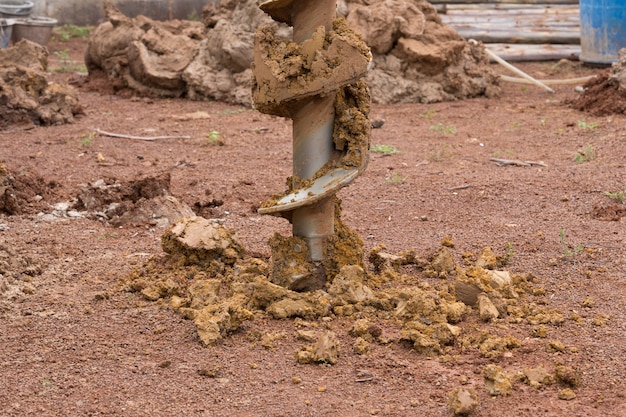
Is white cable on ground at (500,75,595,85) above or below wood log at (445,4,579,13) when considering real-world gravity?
below

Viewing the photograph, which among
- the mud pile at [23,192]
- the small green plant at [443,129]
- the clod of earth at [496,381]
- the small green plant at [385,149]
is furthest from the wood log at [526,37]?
the clod of earth at [496,381]

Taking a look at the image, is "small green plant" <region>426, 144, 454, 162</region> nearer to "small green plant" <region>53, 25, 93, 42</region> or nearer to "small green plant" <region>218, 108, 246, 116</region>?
"small green plant" <region>218, 108, 246, 116</region>

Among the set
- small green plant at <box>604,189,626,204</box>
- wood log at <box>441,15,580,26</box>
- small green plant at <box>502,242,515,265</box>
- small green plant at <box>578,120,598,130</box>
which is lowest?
small green plant at <box>502,242,515,265</box>

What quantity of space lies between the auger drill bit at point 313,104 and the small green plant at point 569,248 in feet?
4.63

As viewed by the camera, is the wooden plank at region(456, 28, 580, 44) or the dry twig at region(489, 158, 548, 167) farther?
the wooden plank at region(456, 28, 580, 44)

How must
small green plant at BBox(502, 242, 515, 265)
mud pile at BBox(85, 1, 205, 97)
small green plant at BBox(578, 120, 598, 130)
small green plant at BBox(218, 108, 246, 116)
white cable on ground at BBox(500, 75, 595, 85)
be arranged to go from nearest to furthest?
small green plant at BBox(502, 242, 515, 265)
small green plant at BBox(578, 120, 598, 130)
small green plant at BBox(218, 108, 246, 116)
mud pile at BBox(85, 1, 205, 97)
white cable on ground at BBox(500, 75, 595, 85)

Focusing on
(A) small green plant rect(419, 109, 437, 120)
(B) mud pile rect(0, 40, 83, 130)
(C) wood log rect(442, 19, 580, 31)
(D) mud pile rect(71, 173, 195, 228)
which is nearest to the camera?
(D) mud pile rect(71, 173, 195, 228)

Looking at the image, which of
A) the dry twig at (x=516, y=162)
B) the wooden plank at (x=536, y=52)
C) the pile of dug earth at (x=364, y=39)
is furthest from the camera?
the wooden plank at (x=536, y=52)

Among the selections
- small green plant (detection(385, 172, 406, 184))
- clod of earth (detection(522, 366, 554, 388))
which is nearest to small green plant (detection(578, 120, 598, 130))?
small green plant (detection(385, 172, 406, 184))

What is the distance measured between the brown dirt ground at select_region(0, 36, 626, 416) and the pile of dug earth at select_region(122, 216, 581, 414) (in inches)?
1.9

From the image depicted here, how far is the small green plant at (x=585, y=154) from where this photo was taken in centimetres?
803

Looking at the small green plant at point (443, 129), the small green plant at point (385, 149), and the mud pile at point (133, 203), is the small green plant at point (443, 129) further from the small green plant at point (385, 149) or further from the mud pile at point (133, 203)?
the mud pile at point (133, 203)

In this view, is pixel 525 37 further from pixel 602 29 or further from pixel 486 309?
pixel 486 309

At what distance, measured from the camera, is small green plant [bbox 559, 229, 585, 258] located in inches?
210
